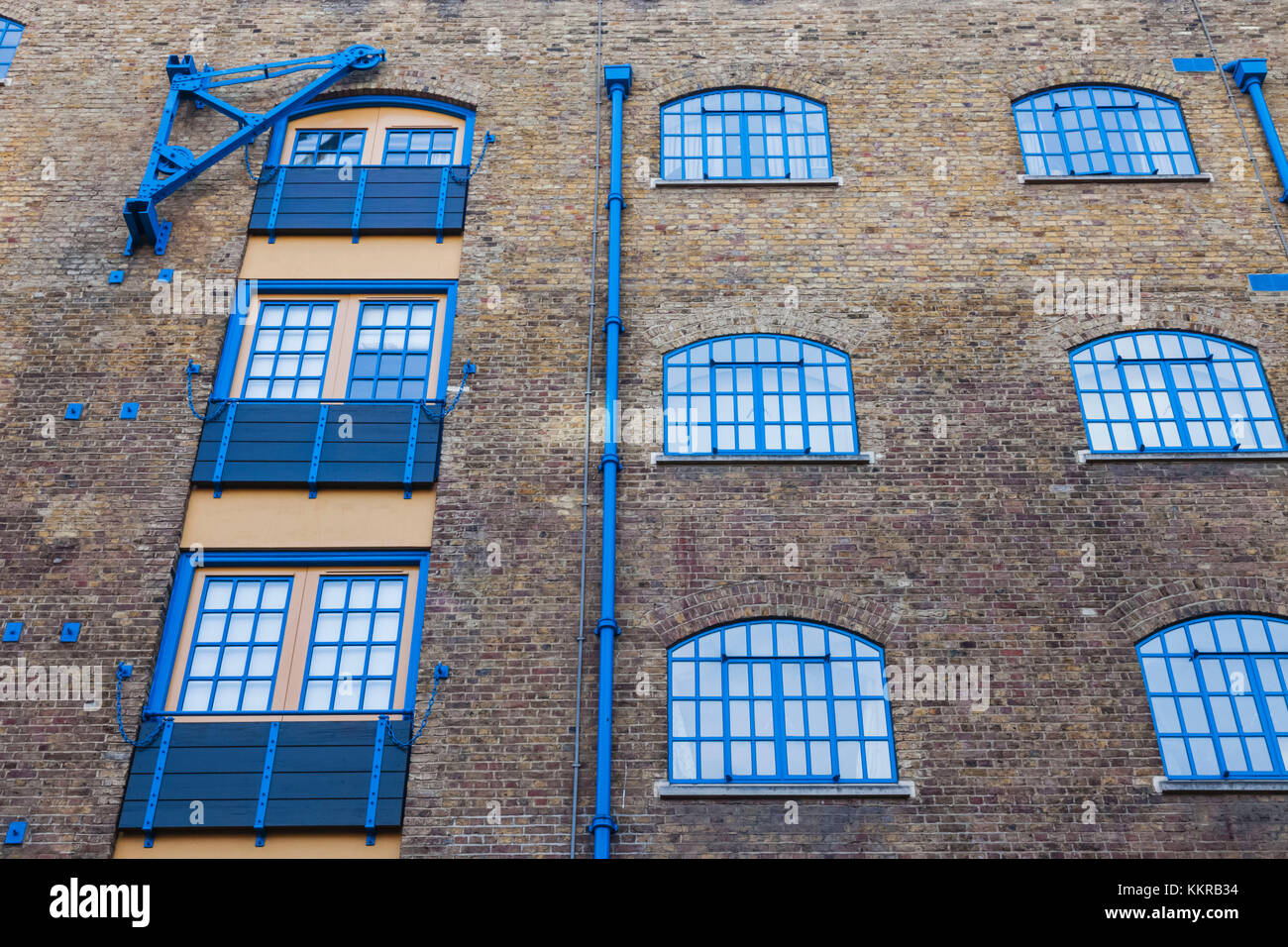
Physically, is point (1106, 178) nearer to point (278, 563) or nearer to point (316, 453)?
point (316, 453)

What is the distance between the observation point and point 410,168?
1488 centimetres

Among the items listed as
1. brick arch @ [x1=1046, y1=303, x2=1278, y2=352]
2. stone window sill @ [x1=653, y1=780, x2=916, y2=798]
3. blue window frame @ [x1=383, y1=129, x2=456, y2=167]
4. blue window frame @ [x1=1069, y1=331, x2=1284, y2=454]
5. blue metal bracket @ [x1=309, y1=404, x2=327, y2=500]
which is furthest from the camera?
blue window frame @ [x1=383, y1=129, x2=456, y2=167]

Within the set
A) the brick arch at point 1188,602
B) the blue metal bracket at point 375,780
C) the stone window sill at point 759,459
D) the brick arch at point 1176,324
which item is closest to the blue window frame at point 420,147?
the stone window sill at point 759,459

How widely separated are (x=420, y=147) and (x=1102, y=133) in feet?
28.1

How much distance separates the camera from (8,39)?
16.6 m

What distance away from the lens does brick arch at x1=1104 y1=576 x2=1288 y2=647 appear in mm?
11664

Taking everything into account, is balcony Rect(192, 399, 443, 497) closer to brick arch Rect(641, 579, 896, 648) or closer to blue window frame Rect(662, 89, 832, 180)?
brick arch Rect(641, 579, 896, 648)

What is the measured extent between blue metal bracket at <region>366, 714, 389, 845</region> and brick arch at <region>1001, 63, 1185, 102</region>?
430 inches

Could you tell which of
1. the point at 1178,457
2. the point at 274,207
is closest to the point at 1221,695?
the point at 1178,457

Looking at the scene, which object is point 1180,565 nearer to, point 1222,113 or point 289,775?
point 1222,113

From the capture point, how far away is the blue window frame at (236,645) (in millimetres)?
11445

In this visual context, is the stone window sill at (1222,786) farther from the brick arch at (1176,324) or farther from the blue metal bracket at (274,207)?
the blue metal bracket at (274,207)

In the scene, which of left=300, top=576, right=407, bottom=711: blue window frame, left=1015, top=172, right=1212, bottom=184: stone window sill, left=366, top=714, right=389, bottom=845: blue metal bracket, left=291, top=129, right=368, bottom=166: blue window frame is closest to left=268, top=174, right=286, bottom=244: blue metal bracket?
left=291, top=129, right=368, bottom=166: blue window frame
